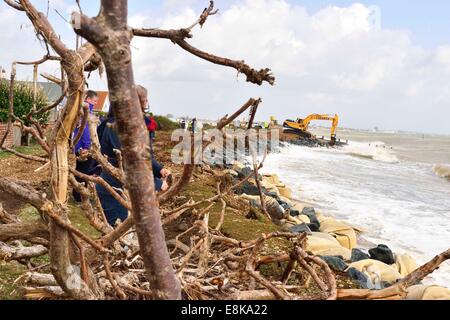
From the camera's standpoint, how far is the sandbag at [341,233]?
8.77 meters

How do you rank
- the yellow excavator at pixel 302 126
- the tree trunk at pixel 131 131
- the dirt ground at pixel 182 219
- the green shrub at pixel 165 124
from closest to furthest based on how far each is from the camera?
the tree trunk at pixel 131 131 → the dirt ground at pixel 182 219 → the green shrub at pixel 165 124 → the yellow excavator at pixel 302 126

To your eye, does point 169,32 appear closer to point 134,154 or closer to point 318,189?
point 134,154

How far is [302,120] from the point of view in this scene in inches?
1806

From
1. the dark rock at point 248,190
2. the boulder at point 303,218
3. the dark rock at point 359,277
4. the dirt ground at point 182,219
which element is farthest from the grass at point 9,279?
the dark rock at point 248,190

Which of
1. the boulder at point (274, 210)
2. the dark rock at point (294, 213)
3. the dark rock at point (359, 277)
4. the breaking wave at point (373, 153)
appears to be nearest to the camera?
the dark rock at point (359, 277)

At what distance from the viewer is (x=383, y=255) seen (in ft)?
24.3

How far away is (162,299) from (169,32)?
3.30 feet

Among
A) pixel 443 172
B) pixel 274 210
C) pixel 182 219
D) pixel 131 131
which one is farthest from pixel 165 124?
pixel 131 131

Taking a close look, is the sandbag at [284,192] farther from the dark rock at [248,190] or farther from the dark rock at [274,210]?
the dark rock at [274,210]

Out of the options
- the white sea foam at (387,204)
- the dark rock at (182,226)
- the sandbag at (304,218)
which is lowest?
the white sea foam at (387,204)

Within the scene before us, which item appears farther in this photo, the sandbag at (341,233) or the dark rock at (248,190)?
the dark rock at (248,190)

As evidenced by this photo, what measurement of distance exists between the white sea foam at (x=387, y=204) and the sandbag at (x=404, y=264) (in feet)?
1.21

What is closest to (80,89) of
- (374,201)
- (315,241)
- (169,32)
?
A: (169,32)

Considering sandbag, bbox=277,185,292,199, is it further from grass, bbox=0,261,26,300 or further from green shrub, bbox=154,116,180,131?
green shrub, bbox=154,116,180,131
